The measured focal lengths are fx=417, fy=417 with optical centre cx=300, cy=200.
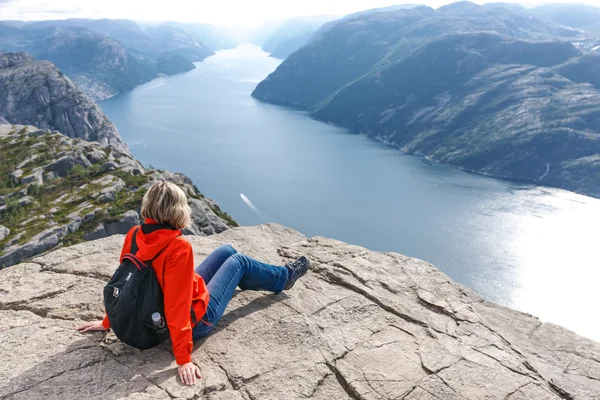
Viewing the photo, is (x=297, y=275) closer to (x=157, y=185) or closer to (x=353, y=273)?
(x=353, y=273)

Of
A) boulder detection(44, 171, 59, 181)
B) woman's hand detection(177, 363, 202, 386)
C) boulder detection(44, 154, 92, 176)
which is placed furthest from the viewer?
boulder detection(44, 154, 92, 176)

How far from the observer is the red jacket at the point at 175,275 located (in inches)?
218

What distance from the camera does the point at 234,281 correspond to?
23.8 feet

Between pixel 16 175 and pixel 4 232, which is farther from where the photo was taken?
pixel 16 175

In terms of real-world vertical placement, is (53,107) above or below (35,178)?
below

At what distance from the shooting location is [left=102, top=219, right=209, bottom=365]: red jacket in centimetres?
554

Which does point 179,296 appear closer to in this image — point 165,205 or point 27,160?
point 165,205

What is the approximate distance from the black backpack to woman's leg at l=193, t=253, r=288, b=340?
994 millimetres

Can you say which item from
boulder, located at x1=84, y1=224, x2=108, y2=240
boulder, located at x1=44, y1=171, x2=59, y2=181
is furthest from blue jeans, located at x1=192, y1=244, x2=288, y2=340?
boulder, located at x1=44, y1=171, x2=59, y2=181

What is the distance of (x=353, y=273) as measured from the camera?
10.0 metres

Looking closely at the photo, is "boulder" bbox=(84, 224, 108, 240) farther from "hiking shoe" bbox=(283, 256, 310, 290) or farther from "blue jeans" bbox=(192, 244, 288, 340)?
"blue jeans" bbox=(192, 244, 288, 340)

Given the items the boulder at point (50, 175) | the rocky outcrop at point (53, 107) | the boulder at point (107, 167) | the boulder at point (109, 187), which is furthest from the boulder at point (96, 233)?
the rocky outcrop at point (53, 107)

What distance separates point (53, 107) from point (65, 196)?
9520cm

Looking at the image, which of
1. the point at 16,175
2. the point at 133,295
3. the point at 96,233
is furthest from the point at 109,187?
the point at 133,295
